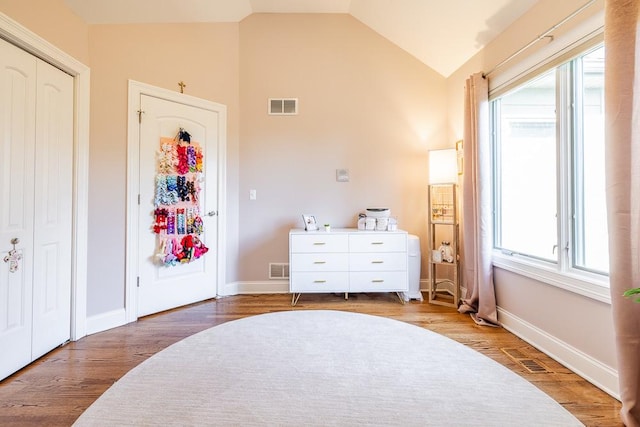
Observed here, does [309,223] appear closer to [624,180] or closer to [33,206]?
[33,206]

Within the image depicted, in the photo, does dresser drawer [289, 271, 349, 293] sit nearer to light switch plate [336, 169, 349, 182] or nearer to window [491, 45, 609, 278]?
light switch plate [336, 169, 349, 182]

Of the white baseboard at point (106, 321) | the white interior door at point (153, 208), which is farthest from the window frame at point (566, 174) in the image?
the white baseboard at point (106, 321)

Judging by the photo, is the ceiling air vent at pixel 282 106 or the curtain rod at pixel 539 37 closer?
the curtain rod at pixel 539 37

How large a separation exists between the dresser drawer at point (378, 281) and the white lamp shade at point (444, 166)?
1055 mm

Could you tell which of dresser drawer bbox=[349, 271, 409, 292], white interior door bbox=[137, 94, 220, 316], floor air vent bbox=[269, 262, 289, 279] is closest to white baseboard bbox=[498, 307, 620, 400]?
dresser drawer bbox=[349, 271, 409, 292]

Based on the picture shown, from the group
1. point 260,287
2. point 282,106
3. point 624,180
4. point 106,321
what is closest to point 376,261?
point 260,287

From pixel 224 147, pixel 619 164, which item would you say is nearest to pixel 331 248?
pixel 224 147

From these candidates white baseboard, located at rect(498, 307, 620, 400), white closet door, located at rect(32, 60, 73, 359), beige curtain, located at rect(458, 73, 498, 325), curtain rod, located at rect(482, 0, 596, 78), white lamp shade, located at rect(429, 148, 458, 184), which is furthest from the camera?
white lamp shade, located at rect(429, 148, 458, 184)

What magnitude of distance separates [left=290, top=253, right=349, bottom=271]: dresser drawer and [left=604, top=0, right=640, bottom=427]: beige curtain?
6.41 ft

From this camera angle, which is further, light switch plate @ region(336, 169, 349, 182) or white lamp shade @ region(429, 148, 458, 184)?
light switch plate @ region(336, 169, 349, 182)

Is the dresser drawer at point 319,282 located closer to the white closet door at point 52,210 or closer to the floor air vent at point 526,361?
the floor air vent at point 526,361

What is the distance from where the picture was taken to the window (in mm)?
1755

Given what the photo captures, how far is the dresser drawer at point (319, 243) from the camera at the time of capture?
2867 millimetres

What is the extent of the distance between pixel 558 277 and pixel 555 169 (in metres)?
0.75
